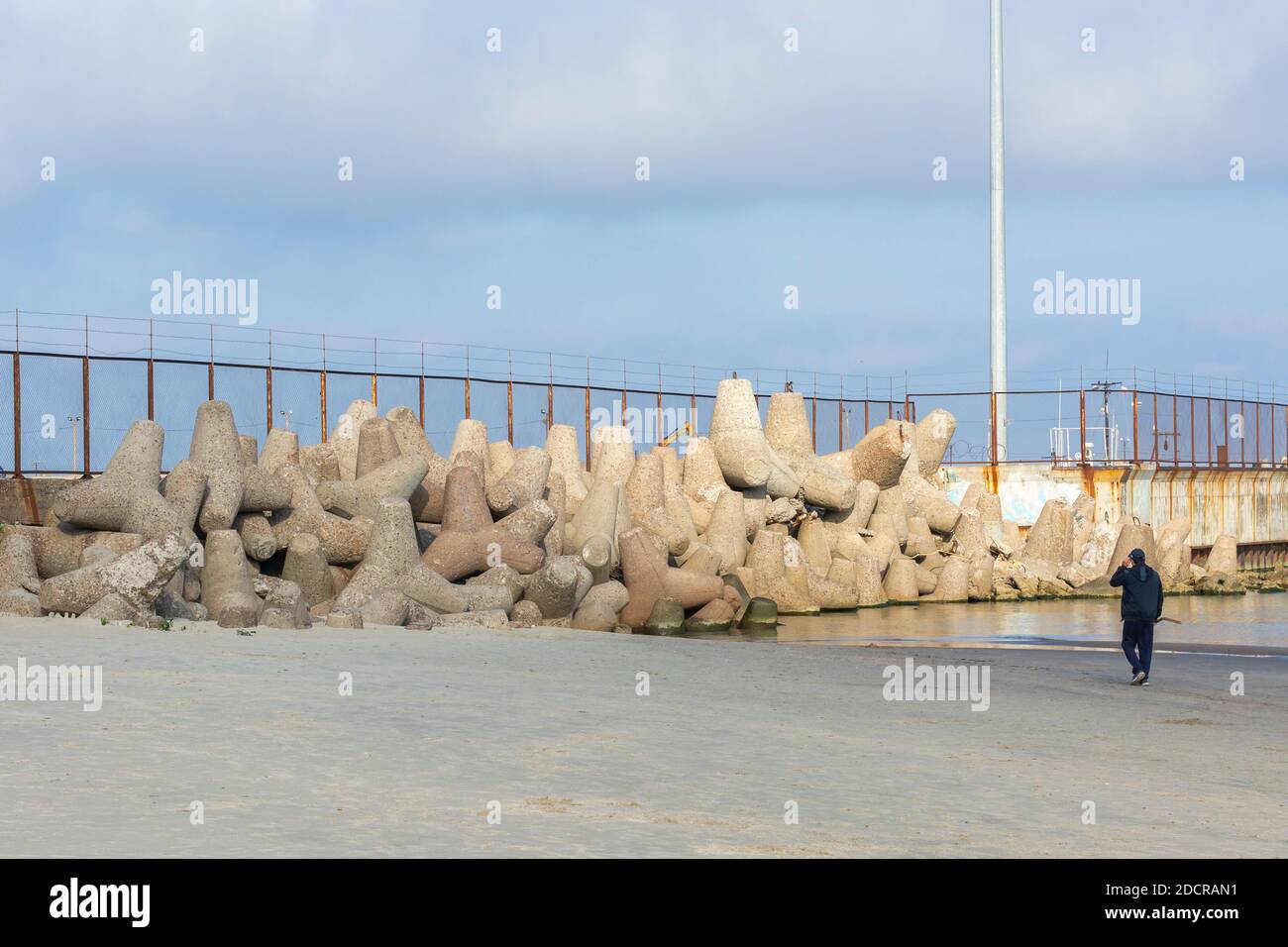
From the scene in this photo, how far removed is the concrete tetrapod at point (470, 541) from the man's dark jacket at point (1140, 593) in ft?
28.5

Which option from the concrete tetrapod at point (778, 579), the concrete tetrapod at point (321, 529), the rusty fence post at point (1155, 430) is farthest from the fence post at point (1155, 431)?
the concrete tetrapod at point (321, 529)

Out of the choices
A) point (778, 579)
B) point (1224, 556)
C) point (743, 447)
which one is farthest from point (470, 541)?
point (1224, 556)

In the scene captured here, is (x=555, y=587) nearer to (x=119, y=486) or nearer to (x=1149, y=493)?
(x=119, y=486)

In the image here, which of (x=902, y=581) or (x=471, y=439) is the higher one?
(x=471, y=439)

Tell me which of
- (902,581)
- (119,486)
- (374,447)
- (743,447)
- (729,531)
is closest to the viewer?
(119,486)

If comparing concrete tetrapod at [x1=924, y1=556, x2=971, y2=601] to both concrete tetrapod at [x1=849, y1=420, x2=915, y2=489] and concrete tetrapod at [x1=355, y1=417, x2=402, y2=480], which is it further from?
concrete tetrapod at [x1=355, y1=417, x2=402, y2=480]

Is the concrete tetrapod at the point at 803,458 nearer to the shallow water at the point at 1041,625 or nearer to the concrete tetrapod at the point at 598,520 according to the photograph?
the shallow water at the point at 1041,625

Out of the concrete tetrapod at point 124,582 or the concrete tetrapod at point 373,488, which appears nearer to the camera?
the concrete tetrapod at point 124,582

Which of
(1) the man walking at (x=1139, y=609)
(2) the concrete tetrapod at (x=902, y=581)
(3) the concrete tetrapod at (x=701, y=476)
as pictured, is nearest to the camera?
(1) the man walking at (x=1139, y=609)

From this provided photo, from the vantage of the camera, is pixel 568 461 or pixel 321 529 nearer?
pixel 321 529

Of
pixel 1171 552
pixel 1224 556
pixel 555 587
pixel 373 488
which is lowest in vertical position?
pixel 1224 556

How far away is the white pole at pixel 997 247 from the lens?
1628 inches

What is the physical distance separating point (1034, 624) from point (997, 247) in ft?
61.8

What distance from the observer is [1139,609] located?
14.2 m
